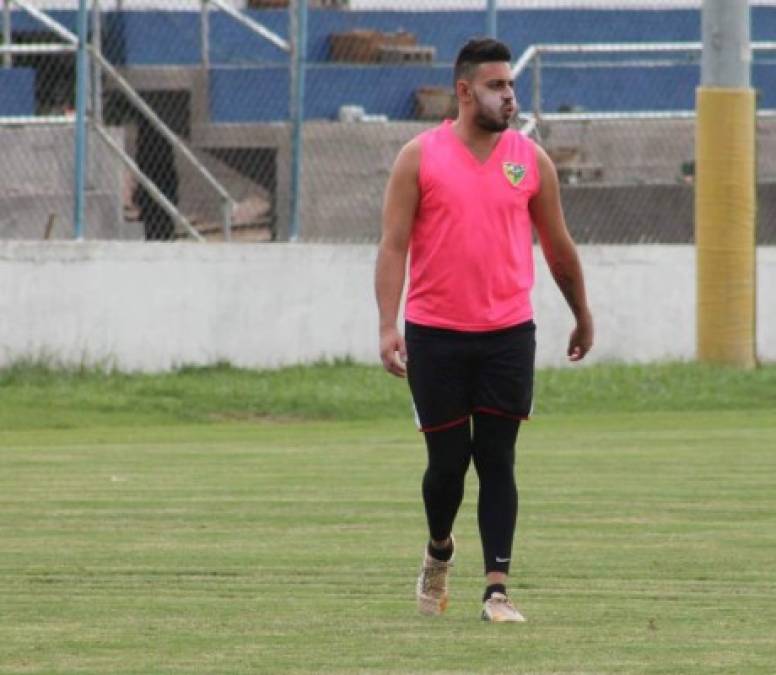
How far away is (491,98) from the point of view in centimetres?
783

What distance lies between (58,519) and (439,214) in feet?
12.9

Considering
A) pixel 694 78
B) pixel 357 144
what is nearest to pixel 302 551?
pixel 357 144

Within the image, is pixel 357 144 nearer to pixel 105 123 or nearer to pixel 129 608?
pixel 105 123

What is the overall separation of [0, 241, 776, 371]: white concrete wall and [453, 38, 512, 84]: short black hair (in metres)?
12.2

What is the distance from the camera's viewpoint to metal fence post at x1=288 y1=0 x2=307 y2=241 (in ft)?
69.4

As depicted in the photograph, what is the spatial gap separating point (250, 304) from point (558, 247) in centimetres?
1274

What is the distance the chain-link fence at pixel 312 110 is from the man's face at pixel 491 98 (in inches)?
506

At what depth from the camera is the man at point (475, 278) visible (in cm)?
780

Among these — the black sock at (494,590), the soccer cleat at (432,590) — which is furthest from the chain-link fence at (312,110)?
the black sock at (494,590)

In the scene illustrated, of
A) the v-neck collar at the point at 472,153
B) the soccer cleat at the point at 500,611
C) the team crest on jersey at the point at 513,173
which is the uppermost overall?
the v-neck collar at the point at 472,153

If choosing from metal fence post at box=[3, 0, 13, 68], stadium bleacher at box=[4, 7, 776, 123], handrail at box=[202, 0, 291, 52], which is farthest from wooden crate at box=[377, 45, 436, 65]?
metal fence post at box=[3, 0, 13, 68]

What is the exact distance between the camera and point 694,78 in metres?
25.9

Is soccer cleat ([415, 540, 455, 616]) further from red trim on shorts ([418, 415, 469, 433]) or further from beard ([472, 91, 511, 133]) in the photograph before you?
beard ([472, 91, 511, 133])

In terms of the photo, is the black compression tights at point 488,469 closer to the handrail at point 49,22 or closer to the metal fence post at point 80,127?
the metal fence post at point 80,127
